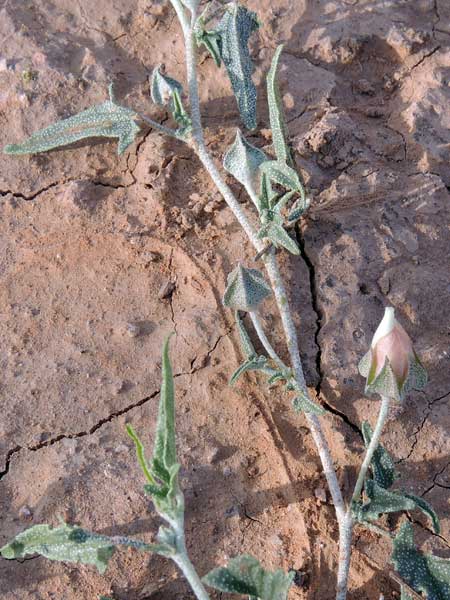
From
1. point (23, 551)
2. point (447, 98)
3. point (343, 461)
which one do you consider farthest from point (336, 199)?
point (23, 551)

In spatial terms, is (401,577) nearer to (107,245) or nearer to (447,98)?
(107,245)

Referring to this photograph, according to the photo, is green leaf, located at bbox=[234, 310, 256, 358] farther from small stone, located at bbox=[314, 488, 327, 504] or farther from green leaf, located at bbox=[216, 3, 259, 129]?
green leaf, located at bbox=[216, 3, 259, 129]

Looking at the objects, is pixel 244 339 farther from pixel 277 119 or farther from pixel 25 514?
pixel 25 514

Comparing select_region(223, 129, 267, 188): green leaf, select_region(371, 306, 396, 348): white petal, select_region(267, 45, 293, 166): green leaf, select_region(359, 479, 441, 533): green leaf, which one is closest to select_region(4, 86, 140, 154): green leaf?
select_region(223, 129, 267, 188): green leaf

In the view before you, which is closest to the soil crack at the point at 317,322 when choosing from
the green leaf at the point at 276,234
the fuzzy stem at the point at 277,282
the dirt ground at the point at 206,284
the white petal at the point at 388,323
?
the dirt ground at the point at 206,284

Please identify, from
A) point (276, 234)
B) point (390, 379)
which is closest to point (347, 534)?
point (390, 379)

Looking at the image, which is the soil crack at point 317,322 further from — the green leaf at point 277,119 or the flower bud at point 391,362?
the flower bud at point 391,362
